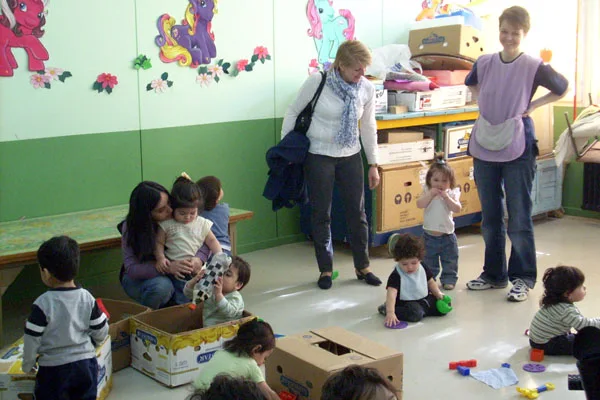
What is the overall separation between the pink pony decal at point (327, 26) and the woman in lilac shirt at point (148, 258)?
2.21m

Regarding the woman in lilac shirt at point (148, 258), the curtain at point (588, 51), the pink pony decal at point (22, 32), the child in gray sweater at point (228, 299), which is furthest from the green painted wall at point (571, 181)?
the pink pony decal at point (22, 32)

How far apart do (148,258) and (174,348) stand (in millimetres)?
702

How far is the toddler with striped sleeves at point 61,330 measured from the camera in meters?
2.70

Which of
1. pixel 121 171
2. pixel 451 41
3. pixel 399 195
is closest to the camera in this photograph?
pixel 121 171

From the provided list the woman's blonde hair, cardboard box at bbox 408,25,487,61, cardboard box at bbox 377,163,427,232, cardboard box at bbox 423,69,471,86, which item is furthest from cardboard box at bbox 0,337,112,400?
cardboard box at bbox 408,25,487,61

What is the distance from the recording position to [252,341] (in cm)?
277

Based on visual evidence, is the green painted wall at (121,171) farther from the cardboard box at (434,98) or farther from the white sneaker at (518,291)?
the white sneaker at (518,291)

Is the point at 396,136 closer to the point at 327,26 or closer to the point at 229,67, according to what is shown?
the point at 327,26

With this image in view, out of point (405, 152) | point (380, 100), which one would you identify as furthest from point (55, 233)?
point (405, 152)

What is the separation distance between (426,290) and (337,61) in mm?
1316

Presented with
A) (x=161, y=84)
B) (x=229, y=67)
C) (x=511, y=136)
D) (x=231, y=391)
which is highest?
(x=229, y=67)

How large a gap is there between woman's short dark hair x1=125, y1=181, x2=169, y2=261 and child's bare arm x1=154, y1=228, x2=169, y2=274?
0.03 metres

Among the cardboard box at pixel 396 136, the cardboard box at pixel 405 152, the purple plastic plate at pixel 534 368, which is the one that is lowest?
the purple plastic plate at pixel 534 368

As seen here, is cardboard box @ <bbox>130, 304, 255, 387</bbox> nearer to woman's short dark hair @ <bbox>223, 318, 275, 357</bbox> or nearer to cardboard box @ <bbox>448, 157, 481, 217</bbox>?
woman's short dark hair @ <bbox>223, 318, 275, 357</bbox>
